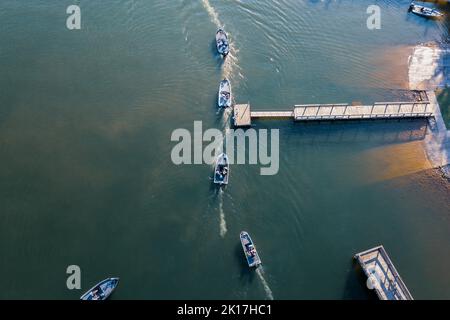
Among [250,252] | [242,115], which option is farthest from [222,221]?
Result: [242,115]

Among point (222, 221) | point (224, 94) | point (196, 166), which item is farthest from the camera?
point (224, 94)

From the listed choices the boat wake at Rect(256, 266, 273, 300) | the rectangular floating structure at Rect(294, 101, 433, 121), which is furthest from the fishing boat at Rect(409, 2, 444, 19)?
the boat wake at Rect(256, 266, 273, 300)

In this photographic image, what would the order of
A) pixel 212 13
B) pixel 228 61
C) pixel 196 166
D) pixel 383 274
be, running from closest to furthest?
pixel 383 274 < pixel 196 166 < pixel 228 61 < pixel 212 13

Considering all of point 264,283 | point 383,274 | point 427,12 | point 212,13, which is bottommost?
point 383,274

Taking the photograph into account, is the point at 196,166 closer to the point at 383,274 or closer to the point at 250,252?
the point at 250,252

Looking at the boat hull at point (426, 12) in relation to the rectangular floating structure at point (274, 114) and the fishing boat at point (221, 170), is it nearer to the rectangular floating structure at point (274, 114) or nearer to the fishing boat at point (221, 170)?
the rectangular floating structure at point (274, 114)

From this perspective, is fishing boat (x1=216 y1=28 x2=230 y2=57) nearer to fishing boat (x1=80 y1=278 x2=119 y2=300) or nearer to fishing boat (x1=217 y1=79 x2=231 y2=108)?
fishing boat (x1=217 y1=79 x2=231 y2=108)

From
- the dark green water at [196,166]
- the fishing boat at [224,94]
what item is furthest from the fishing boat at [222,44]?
the fishing boat at [224,94]

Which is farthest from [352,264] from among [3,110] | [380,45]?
[3,110]
